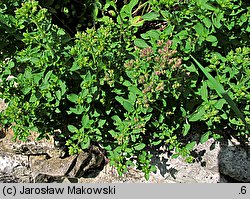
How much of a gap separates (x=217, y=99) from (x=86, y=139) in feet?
2.77

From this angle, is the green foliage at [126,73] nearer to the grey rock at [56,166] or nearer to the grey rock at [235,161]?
the grey rock at [235,161]

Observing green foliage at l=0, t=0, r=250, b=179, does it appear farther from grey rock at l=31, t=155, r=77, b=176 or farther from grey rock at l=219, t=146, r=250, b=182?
grey rock at l=31, t=155, r=77, b=176

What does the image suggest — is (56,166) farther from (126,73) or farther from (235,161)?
(235,161)

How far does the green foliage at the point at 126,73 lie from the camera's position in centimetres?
253

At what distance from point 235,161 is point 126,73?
110 cm

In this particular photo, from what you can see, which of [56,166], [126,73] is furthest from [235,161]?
[56,166]

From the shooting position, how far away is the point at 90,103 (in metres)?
2.84

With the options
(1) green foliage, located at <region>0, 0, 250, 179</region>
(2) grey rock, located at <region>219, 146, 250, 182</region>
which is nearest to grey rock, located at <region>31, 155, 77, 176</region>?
(1) green foliage, located at <region>0, 0, 250, 179</region>

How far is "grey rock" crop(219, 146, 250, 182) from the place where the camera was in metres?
3.32

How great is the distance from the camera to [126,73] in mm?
2762

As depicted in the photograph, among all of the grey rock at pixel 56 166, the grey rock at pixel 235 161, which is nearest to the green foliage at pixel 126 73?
the grey rock at pixel 235 161

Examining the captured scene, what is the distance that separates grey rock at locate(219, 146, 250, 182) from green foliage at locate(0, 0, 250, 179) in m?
0.21

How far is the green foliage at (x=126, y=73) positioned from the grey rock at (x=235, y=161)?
0.70 feet

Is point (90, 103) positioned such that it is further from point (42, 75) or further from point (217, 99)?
point (217, 99)
